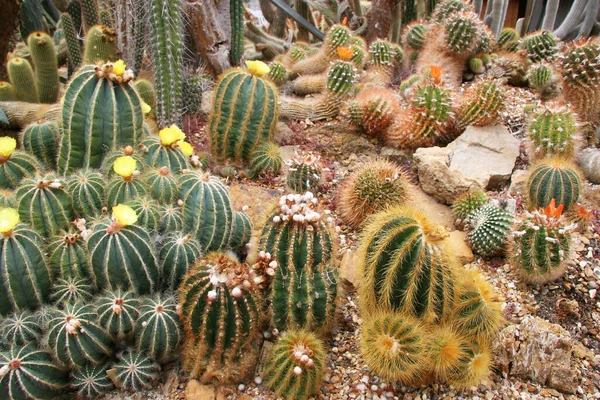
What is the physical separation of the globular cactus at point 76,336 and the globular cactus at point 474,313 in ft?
5.60

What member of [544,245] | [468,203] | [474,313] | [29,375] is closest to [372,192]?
[468,203]

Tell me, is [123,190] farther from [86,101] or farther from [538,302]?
[538,302]

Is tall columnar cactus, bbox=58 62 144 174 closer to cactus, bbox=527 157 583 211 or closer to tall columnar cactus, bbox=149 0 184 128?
tall columnar cactus, bbox=149 0 184 128

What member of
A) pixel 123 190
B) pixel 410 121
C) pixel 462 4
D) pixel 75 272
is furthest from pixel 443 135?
pixel 75 272

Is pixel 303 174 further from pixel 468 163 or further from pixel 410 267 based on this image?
pixel 410 267

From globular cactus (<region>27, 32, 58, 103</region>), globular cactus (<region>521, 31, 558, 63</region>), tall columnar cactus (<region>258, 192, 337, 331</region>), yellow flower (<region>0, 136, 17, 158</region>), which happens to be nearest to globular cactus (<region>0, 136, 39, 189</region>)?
yellow flower (<region>0, 136, 17, 158</region>)

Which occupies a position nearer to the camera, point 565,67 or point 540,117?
point 540,117

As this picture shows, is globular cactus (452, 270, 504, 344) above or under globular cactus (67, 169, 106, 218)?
under

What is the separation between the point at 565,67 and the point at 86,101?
4.07 m

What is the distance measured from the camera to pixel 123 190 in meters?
2.77

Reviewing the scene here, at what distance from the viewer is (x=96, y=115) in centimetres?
292

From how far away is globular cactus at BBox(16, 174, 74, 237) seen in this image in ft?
8.64

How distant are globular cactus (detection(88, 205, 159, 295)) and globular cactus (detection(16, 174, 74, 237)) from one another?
33 centimetres

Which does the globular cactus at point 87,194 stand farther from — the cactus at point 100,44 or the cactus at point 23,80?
the cactus at point 23,80
